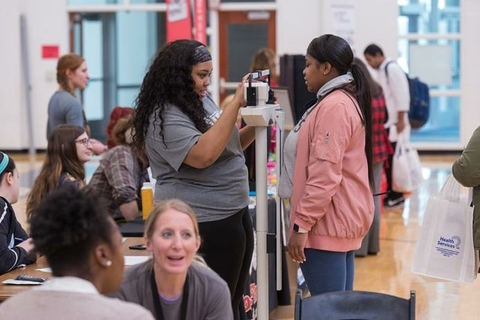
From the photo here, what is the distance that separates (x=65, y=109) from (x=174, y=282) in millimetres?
4166

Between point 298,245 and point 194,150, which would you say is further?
point 298,245

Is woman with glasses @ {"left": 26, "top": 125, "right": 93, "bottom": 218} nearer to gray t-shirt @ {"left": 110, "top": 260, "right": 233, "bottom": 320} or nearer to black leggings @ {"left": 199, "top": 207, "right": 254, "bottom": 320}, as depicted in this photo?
black leggings @ {"left": 199, "top": 207, "right": 254, "bottom": 320}

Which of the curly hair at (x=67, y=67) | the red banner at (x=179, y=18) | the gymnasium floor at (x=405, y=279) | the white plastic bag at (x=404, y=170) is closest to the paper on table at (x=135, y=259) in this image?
the gymnasium floor at (x=405, y=279)

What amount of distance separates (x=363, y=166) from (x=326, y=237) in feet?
1.03

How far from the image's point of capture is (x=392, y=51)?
13.5m

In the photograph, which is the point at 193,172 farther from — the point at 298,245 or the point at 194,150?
the point at 298,245

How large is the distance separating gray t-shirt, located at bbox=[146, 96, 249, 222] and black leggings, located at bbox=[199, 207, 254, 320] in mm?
34

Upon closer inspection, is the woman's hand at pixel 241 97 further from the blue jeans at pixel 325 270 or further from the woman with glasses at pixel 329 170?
the blue jeans at pixel 325 270

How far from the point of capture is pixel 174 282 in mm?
2768

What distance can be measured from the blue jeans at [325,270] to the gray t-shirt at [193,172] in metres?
0.33

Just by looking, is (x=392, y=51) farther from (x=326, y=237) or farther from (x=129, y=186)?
(x=326, y=237)

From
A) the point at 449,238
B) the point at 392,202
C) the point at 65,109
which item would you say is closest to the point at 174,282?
the point at 449,238

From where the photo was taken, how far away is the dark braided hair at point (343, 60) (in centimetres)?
354

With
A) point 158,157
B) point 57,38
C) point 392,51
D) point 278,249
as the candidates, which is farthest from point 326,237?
point 57,38
